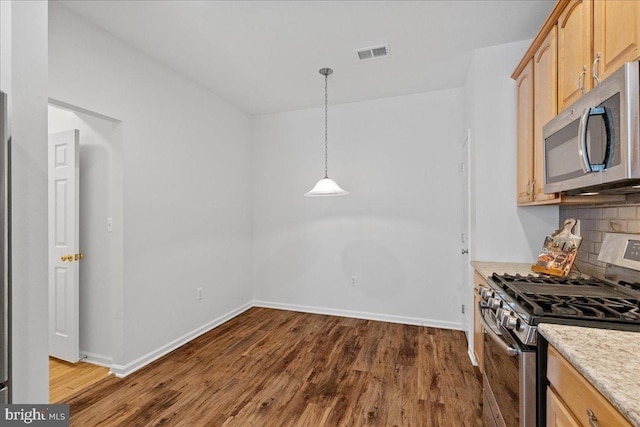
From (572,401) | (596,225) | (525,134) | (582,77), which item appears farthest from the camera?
(525,134)

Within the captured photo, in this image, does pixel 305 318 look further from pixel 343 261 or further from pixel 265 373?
pixel 265 373

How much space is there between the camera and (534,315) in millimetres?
1244

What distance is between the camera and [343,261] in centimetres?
404

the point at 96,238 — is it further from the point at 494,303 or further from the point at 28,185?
the point at 494,303

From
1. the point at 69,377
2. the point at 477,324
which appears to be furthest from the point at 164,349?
the point at 477,324

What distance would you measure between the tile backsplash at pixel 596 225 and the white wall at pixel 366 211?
4.56ft

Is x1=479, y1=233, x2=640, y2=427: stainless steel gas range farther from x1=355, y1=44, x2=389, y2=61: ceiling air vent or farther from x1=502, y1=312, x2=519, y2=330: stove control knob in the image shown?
x1=355, y1=44, x2=389, y2=61: ceiling air vent

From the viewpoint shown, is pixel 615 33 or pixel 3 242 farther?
pixel 615 33

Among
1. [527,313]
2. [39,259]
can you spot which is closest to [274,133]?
[39,259]

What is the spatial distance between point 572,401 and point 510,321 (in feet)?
→ 1.30

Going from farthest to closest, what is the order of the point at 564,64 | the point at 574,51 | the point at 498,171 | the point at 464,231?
the point at 464,231 → the point at 498,171 → the point at 564,64 → the point at 574,51

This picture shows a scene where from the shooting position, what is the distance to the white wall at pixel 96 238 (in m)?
2.68

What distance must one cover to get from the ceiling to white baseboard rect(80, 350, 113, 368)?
2768mm

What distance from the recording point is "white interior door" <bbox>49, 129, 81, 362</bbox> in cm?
267
